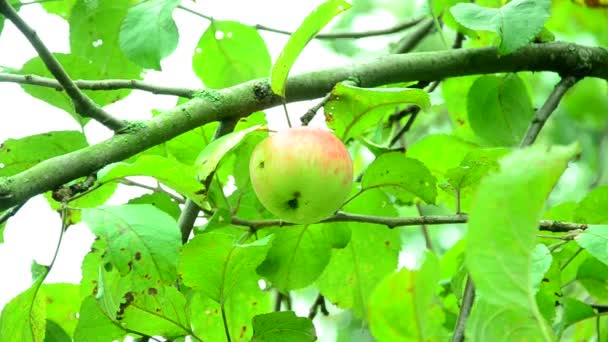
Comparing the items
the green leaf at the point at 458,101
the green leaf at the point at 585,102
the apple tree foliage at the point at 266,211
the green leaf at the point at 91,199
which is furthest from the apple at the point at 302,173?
the green leaf at the point at 585,102

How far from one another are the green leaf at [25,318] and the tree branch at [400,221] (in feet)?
0.79

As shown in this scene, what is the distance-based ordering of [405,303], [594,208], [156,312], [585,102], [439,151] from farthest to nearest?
[585,102]
[439,151]
[594,208]
[156,312]
[405,303]

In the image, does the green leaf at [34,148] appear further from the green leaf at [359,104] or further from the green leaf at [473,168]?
the green leaf at [473,168]

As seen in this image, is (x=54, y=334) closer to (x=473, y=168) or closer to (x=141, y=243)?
(x=141, y=243)

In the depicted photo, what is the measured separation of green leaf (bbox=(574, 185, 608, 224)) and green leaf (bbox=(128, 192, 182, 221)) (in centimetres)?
54

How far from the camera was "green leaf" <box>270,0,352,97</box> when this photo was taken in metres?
0.89

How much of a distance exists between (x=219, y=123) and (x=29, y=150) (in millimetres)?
265

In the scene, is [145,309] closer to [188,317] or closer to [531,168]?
[188,317]

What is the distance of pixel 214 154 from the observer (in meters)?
0.88

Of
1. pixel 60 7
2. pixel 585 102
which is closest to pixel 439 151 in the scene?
pixel 60 7

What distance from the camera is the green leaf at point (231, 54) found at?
1.35m

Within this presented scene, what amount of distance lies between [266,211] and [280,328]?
0.22 m

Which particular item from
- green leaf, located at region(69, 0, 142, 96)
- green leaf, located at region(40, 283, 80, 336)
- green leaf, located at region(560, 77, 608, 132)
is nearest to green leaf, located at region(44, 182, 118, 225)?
green leaf, located at region(40, 283, 80, 336)

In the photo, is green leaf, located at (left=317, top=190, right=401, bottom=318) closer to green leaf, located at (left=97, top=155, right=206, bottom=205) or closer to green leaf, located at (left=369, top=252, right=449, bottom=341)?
green leaf, located at (left=97, top=155, right=206, bottom=205)
